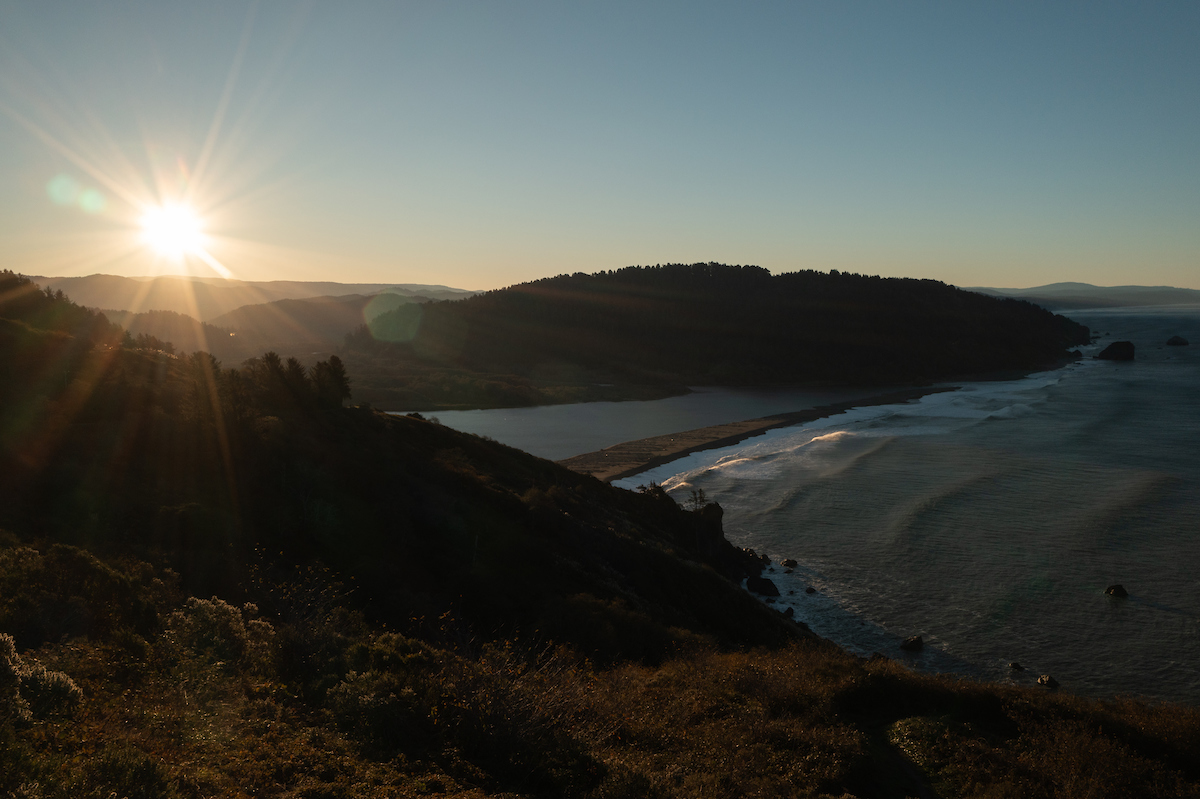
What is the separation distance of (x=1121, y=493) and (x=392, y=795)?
144 ft

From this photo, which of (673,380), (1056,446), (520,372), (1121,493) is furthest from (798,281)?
(1121,493)

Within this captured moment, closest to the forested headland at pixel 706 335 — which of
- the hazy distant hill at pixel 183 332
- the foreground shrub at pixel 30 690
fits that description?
the hazy distant hill at pixel 183 332

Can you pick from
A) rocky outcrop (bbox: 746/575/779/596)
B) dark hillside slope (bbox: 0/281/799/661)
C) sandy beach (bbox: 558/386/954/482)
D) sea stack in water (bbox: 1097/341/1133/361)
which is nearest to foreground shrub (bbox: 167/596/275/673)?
dark hillside slope (bbox: 0/281/799/661)

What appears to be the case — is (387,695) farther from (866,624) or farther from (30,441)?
(866,624)

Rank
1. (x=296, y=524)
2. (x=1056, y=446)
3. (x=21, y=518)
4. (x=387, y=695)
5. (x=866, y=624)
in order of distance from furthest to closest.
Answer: (x=1056, y=446) < (x=866, y=624) < (x=296, y=524) < (x=21, y=518) < (x=387, y=695)

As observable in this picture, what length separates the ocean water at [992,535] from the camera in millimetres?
21078

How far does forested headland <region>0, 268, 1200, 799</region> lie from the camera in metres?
6.87

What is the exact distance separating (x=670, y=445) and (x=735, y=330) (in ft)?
254

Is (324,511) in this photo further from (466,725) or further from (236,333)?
(236,333)

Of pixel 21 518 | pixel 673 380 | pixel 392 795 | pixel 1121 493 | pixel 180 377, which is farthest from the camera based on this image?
pixel 673 380

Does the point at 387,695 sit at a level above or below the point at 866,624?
above

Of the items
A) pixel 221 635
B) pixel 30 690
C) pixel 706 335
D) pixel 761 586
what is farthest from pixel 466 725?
pixel 706 335

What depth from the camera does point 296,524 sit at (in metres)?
14.3

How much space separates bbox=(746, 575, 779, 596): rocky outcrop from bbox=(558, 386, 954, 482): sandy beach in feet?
56.5
